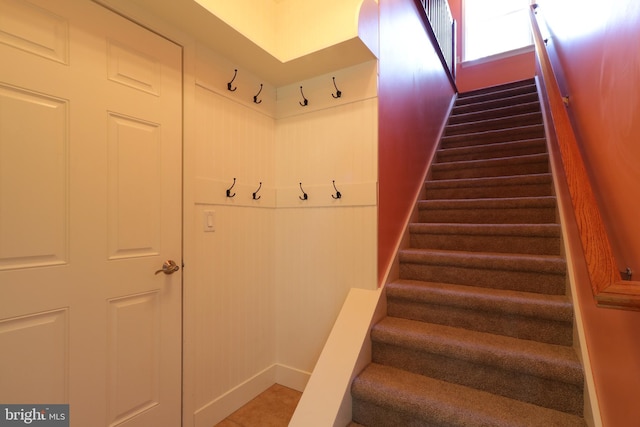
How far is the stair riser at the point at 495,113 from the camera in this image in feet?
11.1

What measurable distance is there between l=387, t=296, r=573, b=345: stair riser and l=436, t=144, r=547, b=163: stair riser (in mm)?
1854

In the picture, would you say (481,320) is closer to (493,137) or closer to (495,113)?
(493,137)

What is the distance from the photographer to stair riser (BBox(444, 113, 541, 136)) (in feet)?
10.5

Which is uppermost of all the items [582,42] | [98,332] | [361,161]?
[582,42]

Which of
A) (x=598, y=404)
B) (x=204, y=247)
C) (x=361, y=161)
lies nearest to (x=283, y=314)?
(x=204, y=247)

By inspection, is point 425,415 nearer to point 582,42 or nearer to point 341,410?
point 341,410

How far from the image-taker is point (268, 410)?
1.92 meters

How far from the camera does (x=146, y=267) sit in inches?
58.2

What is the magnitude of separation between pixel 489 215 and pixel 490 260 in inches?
24.1

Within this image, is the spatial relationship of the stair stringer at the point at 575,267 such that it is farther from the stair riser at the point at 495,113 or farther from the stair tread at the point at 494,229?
the stair riser at the point at 495,113

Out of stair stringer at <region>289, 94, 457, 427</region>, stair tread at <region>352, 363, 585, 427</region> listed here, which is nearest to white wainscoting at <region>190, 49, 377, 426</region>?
stair stringer at <region>289, 94, 457, 427</region>

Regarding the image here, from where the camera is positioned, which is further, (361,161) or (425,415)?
(361,161)

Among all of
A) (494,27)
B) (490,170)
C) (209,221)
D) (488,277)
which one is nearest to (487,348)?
(488,277)

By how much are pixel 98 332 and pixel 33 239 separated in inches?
17.9
